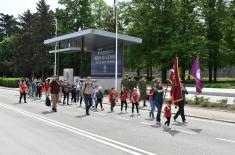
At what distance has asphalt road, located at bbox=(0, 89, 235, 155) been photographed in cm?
1010

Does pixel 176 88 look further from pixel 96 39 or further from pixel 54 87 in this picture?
pixel 96 39

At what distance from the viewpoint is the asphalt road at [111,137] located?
33.1ft

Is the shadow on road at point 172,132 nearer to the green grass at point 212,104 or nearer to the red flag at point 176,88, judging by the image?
the red flag at point 176,88

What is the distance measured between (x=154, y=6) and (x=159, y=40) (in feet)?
16.4

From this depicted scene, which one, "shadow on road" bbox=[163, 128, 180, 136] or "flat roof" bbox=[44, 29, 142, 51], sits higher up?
"flat roof" bbox=[44, 29, 142, 51]

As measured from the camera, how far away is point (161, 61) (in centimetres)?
6069

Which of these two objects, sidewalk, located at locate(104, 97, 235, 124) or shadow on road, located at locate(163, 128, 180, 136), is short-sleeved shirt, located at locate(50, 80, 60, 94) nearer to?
sidewalk, located at locate(104, 97, 235, 124)

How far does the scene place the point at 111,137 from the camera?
40.5 feet

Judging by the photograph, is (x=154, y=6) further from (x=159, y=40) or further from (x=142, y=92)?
(x=142, y=92)

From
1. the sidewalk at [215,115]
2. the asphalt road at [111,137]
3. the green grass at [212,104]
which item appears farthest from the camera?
the green grass at [212,104]

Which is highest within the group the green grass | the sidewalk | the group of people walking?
the group of people walking

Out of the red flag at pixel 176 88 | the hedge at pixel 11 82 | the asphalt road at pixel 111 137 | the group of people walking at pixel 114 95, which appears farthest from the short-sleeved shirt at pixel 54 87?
the hedge at pixel 11 82

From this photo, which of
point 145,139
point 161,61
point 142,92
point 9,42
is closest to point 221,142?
point 145,139

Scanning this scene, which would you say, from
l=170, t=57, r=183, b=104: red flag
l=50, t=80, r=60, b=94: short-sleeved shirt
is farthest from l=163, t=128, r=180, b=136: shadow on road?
l=50, t=80, r=60, b=94: short-sleeved shirt
